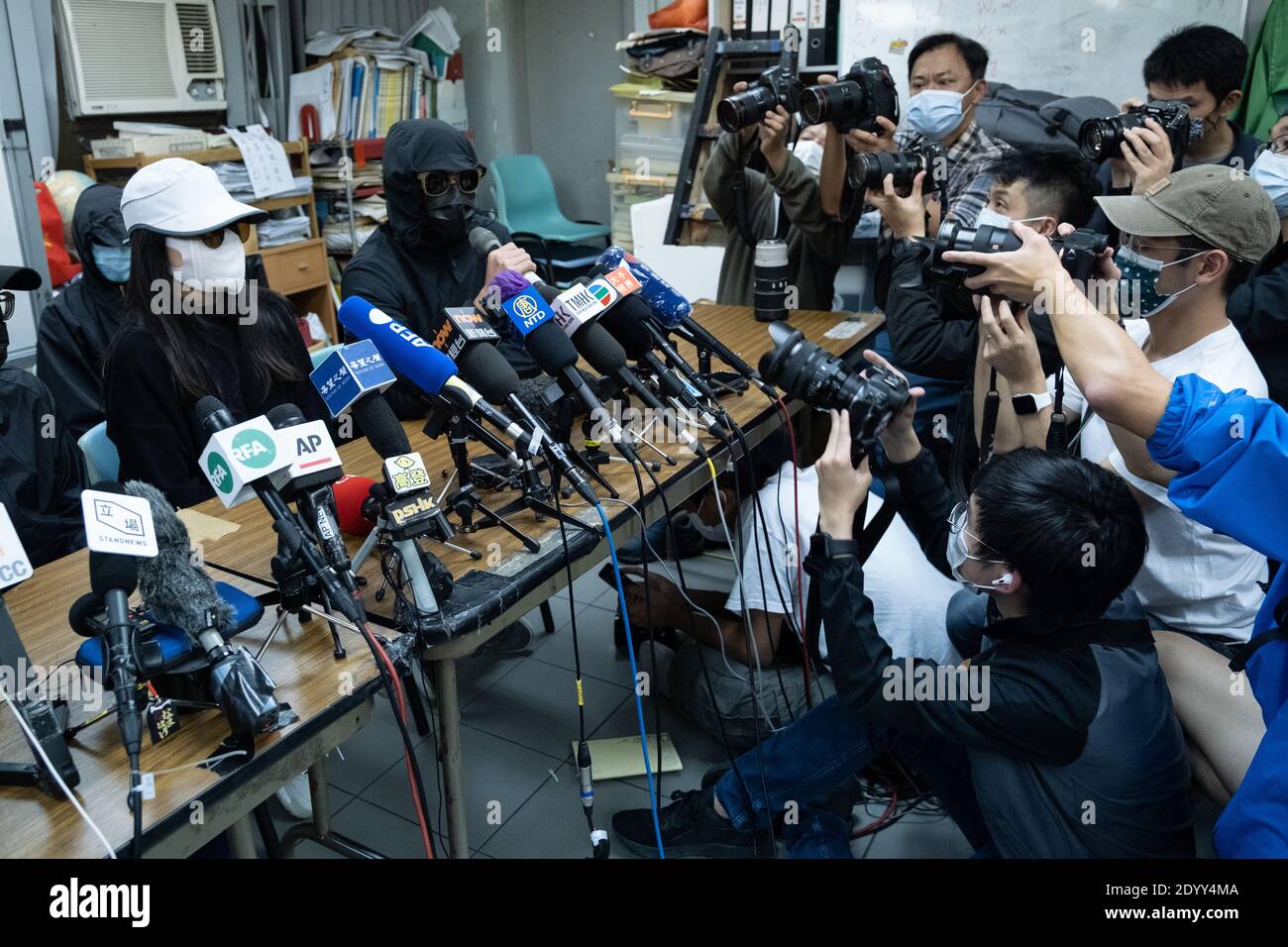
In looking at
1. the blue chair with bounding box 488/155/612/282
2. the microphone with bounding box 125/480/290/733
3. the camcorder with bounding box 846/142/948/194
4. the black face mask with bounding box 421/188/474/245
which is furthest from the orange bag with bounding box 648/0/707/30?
the microphone with bounding box 125/480/290/733

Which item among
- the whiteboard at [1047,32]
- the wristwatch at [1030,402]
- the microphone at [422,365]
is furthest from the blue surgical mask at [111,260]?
the whiteboard at [1047,32]

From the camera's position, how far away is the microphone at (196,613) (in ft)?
3.60

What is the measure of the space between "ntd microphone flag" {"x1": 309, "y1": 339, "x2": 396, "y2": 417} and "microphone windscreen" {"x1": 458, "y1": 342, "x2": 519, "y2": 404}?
165mm

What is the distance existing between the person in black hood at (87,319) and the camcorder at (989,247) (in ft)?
6.52

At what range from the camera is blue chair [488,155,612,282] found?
5332 mm

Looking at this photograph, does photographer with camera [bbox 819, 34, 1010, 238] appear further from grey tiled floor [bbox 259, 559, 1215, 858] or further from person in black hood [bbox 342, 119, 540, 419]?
grey tiled floor [bbox 259, 559, 1215, 858]

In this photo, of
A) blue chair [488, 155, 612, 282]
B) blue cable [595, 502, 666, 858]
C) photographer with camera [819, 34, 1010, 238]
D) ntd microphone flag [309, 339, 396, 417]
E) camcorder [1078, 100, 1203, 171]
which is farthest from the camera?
blue chair [488, 155, 612, 282]

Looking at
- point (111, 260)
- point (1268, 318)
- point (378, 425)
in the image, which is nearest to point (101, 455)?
point (111, 260)

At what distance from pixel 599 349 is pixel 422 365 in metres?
0.32

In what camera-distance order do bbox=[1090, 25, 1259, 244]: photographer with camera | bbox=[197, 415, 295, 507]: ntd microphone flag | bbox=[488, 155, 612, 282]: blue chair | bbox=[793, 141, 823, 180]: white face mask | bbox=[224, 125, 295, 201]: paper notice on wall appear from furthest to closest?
bbox=[488, 155, 612, 282]: blue chair
bbox=[224, 125, 295, 201]: paper notice on wall
bbox=[793, 141, 823, 180]: white face mask
bbox=[1090, 25, 1259, 244]: photographer with camera
bbox=[197, 415, 295, 507]: ntd microphone flag

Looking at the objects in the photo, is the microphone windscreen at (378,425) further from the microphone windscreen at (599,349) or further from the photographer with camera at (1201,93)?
the photographer with camera at (1201,93)
